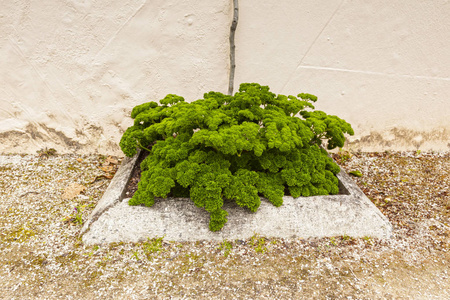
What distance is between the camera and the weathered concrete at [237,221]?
250 cm

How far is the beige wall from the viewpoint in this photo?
330 cm

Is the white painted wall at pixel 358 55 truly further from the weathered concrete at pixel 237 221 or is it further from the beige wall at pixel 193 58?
the weathered concrete at pixel 237 221

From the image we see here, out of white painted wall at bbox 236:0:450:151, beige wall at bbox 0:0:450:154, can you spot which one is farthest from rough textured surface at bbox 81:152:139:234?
white painted wall at bbox 236:0:450:151

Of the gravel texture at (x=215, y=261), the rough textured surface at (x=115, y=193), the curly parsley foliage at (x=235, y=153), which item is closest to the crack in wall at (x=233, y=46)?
the curly parsley foliage at (x=235, y=153)

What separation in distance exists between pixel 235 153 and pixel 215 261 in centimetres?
89

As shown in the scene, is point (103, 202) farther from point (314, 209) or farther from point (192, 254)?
point (314, 209)

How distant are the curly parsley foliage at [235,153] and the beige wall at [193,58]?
0.74 meters

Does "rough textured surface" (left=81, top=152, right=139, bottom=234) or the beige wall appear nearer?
"rough textured surface" (left=81, top=152, right=139, bottom=234)

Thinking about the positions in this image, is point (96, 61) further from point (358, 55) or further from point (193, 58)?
point (358, 55)

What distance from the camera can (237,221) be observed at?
2.54 metres

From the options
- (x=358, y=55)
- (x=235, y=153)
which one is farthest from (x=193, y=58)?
(x=358, y=55)

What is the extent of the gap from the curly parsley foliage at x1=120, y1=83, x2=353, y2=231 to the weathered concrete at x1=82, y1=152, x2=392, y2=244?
95mm

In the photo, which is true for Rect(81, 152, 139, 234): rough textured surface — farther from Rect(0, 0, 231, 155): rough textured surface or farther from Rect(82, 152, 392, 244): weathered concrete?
Rect(0, 0, 231, 155): rough textured surface

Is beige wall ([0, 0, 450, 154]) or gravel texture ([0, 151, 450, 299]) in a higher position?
beige wall ([0, 0, 450, 154])
